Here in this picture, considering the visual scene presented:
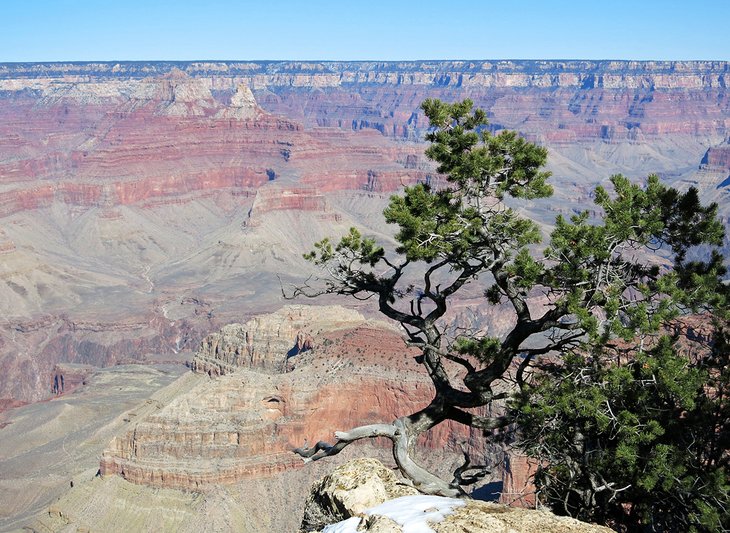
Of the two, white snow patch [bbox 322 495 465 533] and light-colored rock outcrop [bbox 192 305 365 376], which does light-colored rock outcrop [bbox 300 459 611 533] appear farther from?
light-colored rock outcrop [bbox 192 305 365 376]

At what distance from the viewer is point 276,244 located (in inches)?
7618

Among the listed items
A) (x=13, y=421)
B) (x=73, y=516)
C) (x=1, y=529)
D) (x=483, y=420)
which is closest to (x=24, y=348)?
(x=13, y=421)

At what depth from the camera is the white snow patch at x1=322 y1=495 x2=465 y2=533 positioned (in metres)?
14.4

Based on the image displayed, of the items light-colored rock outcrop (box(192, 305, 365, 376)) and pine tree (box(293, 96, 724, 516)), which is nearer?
pine tree (box(293, 96, 724, 516))

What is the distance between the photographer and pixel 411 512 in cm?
1489

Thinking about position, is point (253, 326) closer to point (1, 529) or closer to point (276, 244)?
point (1, 529)

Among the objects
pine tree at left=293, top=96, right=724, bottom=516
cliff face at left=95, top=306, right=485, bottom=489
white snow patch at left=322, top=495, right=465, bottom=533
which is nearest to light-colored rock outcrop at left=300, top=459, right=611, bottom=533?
white snow patch at left=322, top=495, right=465, bottom=533

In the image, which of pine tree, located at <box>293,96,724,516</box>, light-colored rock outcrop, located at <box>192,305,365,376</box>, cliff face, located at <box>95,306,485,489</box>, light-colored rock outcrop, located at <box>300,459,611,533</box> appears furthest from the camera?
light-colored rock outcrop, located at <box>192,305,365,376</box>

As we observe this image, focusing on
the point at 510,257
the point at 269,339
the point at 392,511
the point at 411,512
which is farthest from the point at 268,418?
the point at 411,512

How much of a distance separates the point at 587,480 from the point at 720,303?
203 inches

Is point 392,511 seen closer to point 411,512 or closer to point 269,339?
point 411,512

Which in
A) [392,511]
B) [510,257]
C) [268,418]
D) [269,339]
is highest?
[510,257]

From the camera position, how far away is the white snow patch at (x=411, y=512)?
14.4 meters

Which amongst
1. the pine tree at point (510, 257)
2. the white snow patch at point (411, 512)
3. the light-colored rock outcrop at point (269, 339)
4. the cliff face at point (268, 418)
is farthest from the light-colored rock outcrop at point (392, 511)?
the light-colored rock outcrop at point (269, 339)
